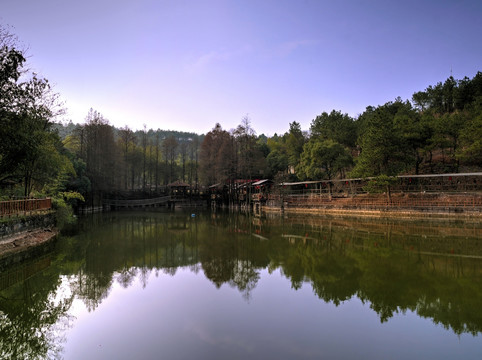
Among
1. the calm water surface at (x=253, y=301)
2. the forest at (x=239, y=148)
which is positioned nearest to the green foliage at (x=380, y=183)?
the forest at (x=239, y=148)

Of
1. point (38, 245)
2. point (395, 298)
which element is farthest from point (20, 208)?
point (395, 298)

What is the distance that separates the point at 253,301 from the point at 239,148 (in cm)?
3754

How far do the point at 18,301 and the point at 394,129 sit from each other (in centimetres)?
3105

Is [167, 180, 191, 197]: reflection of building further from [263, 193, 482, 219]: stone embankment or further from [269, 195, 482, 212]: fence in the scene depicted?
[263, 193, 482, 219]: stone embankment

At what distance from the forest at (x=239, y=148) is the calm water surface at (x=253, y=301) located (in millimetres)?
6563

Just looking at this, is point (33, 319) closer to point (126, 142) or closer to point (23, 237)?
point (23, 237)

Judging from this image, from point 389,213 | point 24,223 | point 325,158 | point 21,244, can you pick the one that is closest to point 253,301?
point 21,244

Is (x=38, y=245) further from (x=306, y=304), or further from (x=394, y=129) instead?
(x=394, y=129)

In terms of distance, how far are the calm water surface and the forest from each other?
→ 21.5ft

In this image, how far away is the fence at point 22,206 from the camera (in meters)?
12.4

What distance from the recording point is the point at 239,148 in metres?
44.1

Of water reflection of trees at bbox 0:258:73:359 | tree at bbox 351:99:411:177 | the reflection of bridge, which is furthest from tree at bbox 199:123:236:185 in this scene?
water reflection of trees at bbox 0:258:73:359

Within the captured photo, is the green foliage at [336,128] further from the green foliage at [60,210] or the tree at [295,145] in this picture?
the green foliage at [60,210]

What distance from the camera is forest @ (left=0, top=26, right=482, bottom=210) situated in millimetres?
14941
